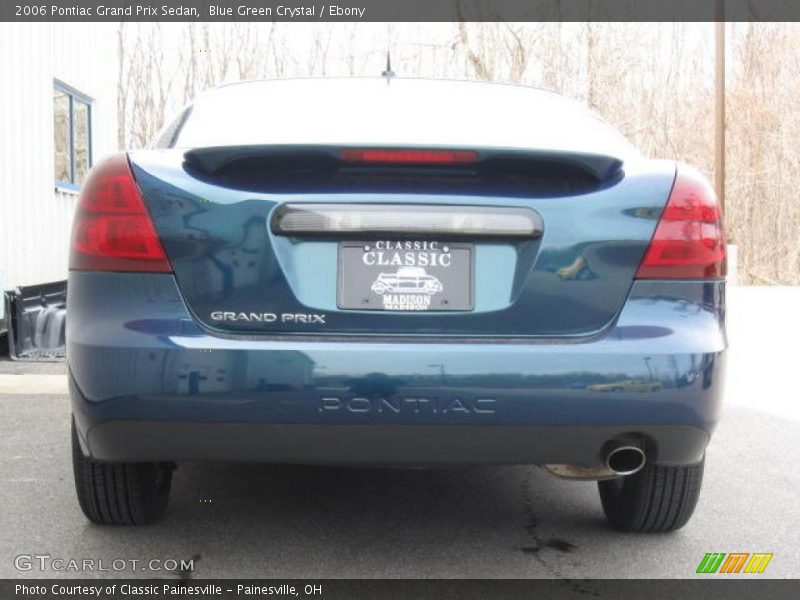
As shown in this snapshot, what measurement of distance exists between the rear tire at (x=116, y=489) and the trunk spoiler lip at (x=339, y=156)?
976 millimetres

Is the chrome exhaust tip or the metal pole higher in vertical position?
the metal pole

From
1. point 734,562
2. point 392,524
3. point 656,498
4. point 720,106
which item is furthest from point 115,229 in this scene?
point 720,106

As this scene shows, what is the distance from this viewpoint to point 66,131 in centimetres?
1114

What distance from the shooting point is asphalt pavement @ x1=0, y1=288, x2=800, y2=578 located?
2934 millimetres

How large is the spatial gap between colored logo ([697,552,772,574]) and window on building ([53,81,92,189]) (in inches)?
354

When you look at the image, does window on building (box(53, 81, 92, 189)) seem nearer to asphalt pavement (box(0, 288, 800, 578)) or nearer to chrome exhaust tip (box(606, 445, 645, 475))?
asphalt pavement (box(0, 288, 800, 578))

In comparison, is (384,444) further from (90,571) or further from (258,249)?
(90,571)

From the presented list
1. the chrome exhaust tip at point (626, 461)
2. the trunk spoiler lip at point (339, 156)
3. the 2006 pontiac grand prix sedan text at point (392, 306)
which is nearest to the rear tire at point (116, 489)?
the 2006 pontiac grand prix sedan text at point (392, 306)

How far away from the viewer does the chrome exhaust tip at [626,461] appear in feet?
8.55

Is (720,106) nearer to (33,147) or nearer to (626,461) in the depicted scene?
(33,147)

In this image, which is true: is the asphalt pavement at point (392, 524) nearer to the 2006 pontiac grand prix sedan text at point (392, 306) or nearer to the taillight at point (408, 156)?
the 2006 pontiac grand prix sedan text at point (392, 306)

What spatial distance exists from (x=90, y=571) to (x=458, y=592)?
1.09 m

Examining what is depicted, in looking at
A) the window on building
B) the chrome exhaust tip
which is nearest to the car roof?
the chrome exhaust tip

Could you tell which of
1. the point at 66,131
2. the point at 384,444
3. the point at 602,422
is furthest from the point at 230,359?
the point at 66,131
